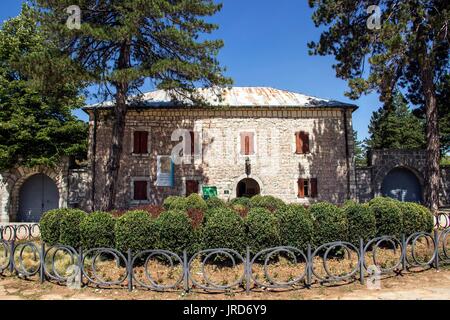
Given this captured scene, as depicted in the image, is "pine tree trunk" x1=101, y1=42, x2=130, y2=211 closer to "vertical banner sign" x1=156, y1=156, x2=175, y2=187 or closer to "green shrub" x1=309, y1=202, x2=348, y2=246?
"vertical banner sign" x1=156, y1=156, x2=175, y2=187

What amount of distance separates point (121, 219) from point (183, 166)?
10252mm

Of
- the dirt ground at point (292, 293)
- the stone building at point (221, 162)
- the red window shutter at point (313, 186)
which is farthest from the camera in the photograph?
the red window shutter at point (313, 186)

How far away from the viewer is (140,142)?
1672 cm

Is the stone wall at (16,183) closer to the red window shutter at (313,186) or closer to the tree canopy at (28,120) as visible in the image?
the tree canopy at (28,120)

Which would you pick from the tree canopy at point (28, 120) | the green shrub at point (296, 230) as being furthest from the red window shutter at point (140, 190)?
the green shrub at point (296, 230)

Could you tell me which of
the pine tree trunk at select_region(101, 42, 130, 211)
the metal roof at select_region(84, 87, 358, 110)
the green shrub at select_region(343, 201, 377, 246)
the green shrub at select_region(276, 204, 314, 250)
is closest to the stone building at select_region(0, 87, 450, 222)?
→ the metal roof at select_region(84, 87, 358, 110)

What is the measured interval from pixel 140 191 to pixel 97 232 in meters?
9.95

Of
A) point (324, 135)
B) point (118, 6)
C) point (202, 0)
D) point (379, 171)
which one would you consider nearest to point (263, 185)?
point (324, 135)

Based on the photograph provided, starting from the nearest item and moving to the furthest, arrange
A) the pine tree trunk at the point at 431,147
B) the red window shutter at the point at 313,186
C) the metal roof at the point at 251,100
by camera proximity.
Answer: the pine tree trunk at the point at 431,147 < the red window shutter at the point at 313,186 < the metal roof at the point at 251,100

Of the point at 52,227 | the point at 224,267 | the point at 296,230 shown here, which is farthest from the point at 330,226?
the point at 52,227

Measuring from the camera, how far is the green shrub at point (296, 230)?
657cm

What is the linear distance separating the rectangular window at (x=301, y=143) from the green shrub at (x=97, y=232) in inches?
474

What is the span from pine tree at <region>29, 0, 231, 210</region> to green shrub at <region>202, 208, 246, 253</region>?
6610 mm

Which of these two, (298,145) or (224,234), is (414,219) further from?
(298,145)
